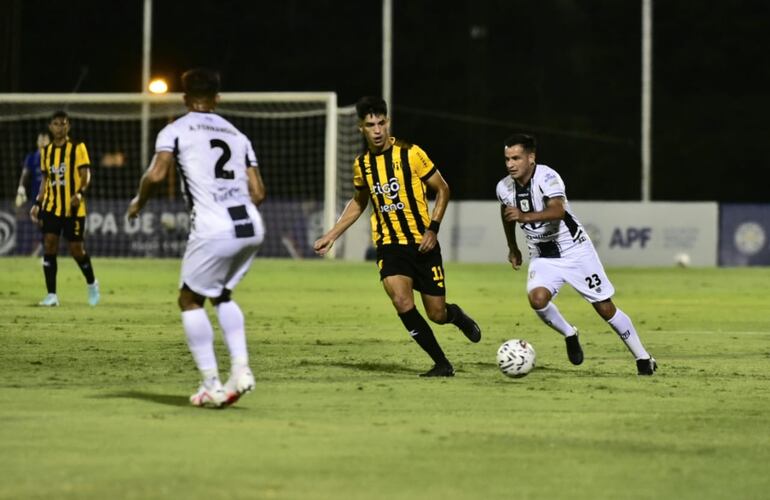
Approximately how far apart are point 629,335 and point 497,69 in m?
40.1

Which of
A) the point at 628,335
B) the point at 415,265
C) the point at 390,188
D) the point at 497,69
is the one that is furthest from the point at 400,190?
the point at 497,69

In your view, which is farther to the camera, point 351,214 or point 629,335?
point 351,214

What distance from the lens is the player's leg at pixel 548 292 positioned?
10.7m

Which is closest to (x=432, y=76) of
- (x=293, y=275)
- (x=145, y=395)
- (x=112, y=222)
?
(x=112, y=222)

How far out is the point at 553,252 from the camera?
1089 centimetres

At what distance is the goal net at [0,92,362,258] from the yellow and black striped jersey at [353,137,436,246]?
15.5 m

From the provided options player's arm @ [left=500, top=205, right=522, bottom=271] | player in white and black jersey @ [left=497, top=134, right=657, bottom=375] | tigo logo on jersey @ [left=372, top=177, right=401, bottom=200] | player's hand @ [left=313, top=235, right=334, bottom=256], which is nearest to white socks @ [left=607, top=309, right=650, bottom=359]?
player in white and black jersey @ [left=497, top=134, right=657, bottom=375]

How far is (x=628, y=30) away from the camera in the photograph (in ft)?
175

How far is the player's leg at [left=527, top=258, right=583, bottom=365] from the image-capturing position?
10.7 m

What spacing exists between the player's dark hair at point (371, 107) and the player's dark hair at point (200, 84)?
1954 mm

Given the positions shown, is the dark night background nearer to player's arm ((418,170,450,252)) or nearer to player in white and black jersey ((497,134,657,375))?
player in white and black jersey ((497,134,657,375))

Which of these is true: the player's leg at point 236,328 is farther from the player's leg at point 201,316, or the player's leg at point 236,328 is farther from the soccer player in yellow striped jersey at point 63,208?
the soccer player in yellow striped jersey at point 63,208

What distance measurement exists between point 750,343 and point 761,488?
7500 millimetres

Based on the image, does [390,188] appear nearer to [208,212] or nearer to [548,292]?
[548,292]
